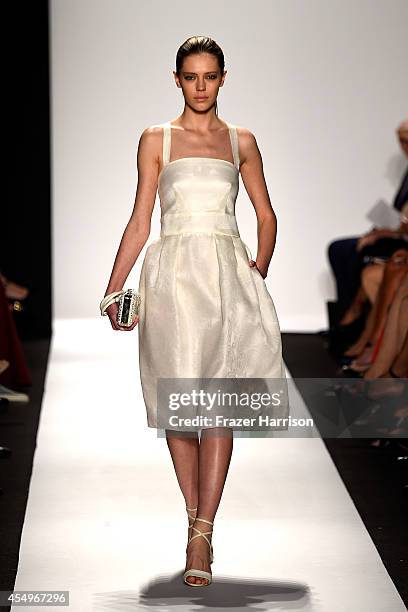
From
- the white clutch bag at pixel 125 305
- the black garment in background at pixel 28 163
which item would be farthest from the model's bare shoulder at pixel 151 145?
the black garment in background at pixel 28 163

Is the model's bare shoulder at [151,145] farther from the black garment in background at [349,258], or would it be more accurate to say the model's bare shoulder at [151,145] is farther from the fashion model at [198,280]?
the black garment in background at [349,258]

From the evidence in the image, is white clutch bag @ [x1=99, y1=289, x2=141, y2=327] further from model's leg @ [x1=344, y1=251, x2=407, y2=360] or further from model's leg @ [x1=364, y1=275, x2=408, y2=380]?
model's leg @ [x1=344, y1=251, x2=407, y2=360]

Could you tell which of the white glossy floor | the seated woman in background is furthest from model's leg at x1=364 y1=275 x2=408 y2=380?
the seated woman in background

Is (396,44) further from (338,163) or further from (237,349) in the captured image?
(237,349)

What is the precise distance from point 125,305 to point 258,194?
1.44ft

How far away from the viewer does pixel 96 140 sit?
299 inches

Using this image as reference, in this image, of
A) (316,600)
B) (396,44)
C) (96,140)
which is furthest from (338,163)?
(316,600)

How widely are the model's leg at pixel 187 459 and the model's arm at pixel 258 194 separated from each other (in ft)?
1.44

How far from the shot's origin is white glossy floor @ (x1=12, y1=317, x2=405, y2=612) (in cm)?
296

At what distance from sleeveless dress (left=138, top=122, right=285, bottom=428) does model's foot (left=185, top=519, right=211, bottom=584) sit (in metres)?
0.27

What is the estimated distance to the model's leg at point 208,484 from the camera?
298cm

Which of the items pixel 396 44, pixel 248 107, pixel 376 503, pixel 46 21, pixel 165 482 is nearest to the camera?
pixel 376 503

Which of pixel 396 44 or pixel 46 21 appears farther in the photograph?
pixel 46 21

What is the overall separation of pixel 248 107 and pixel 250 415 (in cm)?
197
